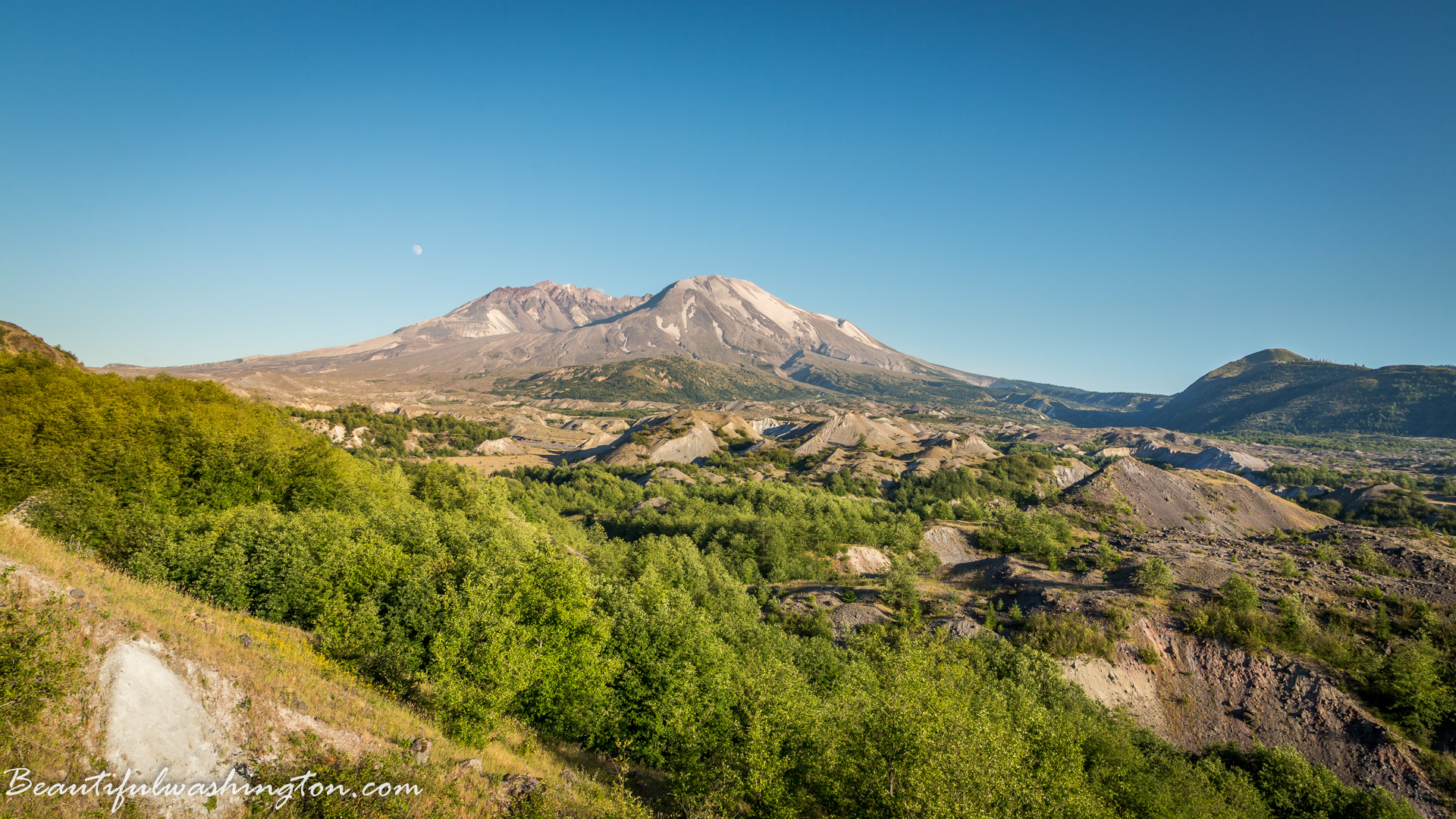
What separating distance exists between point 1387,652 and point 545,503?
77457 millimetres

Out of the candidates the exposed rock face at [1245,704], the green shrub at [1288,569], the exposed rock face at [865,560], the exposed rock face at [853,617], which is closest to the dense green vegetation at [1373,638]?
the exposed rock face at [1245,704]

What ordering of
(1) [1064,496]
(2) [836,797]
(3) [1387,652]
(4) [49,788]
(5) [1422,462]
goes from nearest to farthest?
1. (4) [49,788]
2. (2) [836,797]
3. (3) [1387,652]
4. (1) [1064,496]
5. (5) [1422,462]

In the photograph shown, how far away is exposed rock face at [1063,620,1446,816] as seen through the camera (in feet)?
89.7

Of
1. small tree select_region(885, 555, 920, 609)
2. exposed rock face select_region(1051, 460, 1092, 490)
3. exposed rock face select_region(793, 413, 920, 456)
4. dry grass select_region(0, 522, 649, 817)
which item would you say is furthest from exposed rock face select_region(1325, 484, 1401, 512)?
dry grass select_region(0, 522, 649, 817)

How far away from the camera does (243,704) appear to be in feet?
43.9

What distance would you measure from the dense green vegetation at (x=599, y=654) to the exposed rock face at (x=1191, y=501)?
180ft

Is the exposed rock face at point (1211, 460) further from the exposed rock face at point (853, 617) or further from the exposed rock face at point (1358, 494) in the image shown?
the exposed rock face at point (853, 617)

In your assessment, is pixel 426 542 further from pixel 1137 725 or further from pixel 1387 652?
pixel 1387 652

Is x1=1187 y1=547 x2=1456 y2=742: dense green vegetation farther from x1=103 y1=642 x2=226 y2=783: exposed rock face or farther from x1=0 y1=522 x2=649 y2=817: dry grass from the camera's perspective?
x1=103 y1=642 x2=226 y2=783: exposed rock face

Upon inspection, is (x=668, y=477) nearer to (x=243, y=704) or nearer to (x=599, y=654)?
(x=599, y=654)

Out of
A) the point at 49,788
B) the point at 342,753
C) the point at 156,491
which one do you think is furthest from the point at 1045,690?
the point at 156,491

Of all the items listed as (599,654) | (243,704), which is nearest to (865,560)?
(599,654)

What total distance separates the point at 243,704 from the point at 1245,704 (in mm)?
46087

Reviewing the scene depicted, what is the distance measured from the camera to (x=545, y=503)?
3051 inches
